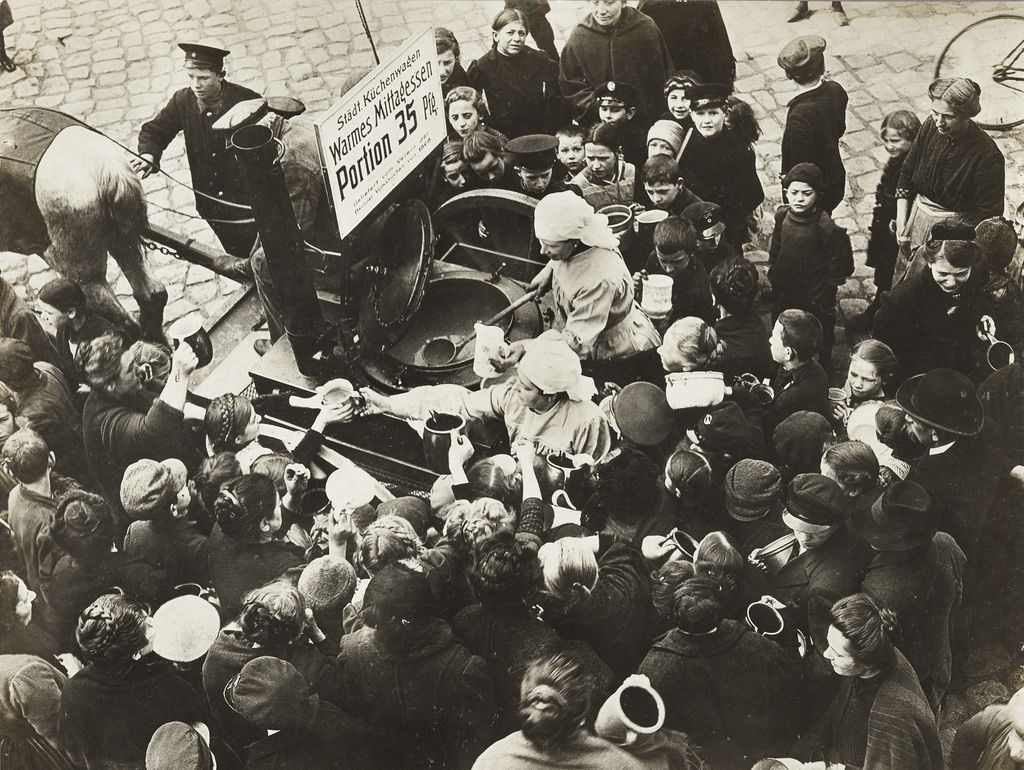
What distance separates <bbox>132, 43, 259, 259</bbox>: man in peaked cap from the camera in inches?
266

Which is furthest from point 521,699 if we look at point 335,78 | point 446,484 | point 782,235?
point 335,78

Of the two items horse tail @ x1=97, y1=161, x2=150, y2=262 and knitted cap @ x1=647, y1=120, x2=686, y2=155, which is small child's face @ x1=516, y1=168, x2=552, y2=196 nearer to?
knitted cap @ x1=647, y1=120, x2=686, y2=155

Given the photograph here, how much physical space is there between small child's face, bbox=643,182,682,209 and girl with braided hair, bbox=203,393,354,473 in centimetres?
242

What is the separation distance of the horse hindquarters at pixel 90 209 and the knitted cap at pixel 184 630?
2.13 metres

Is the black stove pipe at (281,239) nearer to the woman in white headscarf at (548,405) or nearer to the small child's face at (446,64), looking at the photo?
the woman in white headscarf at (548,405)

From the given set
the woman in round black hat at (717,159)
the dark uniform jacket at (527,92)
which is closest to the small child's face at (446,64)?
the dark uniform jacket at (527,92)

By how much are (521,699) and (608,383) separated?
1.99 metres

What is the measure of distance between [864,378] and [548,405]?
1.75 metres

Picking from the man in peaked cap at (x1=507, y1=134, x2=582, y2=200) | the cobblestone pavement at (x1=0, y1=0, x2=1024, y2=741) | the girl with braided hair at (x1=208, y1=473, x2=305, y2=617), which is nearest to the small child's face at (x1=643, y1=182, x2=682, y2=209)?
the man in peaked cap at (x1=507, y1=134, x2=582, y2=200)

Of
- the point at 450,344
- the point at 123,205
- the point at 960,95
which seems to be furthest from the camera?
the point at 450,344

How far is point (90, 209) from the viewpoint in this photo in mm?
6453

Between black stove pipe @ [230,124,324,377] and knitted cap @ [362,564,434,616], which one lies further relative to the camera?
black stove pipe @ [230,124,324,377]

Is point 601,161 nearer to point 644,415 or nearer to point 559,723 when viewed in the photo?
point 644,415

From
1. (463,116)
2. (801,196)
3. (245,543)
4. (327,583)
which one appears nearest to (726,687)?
(327,583)
